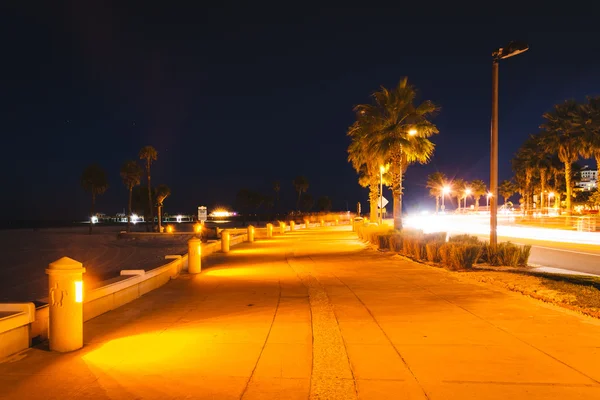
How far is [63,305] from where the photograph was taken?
779 centimetres

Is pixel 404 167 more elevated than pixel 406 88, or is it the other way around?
pixel 406 88

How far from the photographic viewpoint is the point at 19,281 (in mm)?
22109

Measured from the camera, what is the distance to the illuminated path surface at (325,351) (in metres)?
6.24

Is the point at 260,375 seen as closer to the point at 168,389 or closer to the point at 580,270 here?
the point at 168,389

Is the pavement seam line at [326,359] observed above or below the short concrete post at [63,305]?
below

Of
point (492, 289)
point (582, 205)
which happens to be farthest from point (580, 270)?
point (582, 205)

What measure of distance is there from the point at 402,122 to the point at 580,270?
15.8 meters

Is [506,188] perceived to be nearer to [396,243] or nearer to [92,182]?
[92,182]

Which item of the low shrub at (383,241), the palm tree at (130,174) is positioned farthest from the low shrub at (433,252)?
the palm tree at (130,174)

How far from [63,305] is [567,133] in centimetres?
6344

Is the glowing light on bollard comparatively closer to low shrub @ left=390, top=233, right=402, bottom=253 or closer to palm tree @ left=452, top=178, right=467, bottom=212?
low shrub @ left=390, top=233, right=402, bottom=253

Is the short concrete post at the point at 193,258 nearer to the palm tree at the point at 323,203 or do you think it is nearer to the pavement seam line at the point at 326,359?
the pavement seam line at the point at 326,359

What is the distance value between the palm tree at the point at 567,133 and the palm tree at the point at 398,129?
34.8 meters

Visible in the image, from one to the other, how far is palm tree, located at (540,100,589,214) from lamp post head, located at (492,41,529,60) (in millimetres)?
46746
